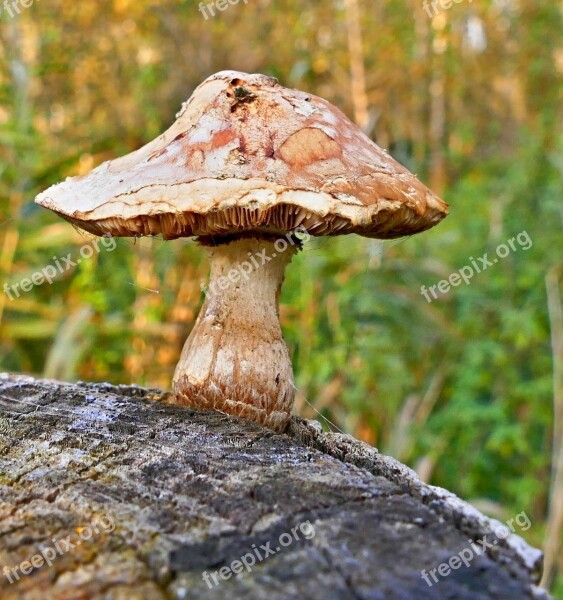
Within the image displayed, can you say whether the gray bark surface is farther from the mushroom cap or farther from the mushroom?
the mushroom cap

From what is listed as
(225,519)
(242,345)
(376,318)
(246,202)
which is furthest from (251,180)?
(376,318)

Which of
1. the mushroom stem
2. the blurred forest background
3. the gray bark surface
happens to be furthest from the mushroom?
the blurred forest background

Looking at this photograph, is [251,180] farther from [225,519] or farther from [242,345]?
[225,519]

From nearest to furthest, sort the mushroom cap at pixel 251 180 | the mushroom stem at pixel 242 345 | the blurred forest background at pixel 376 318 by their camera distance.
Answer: the mushroom cap at pixel 251 180, the mushroom stem at pixel 242 345, the blurred forest background at pixel 376 318

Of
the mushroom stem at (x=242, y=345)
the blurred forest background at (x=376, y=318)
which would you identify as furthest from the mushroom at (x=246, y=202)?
the blurred forest background at (x=376, y=318)

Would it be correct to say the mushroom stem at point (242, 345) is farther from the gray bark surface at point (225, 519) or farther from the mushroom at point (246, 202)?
the gray bark surface at point (225, 519)

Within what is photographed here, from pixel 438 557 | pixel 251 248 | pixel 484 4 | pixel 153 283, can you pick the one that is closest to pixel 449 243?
pixel 153 283

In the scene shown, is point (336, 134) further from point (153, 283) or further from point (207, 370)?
point (153, 283)
